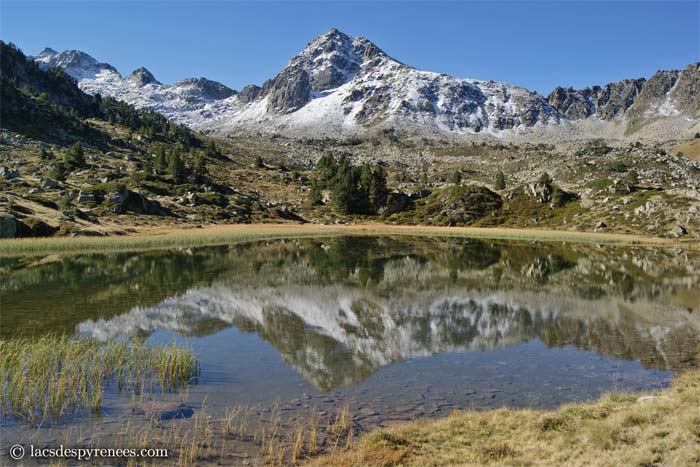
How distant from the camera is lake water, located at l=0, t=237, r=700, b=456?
650 inches

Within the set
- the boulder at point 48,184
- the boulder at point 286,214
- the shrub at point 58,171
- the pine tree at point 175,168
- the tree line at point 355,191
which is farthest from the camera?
the tree line at point 355,191

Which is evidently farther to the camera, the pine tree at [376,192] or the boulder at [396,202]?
the pine tree at [376,192]

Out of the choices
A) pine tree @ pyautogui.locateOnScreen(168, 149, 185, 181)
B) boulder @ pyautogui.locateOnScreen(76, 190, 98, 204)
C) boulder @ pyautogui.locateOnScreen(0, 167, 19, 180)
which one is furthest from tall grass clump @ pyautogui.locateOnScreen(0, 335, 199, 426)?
pine tree @ pyautogui.locateOnScreen(168, 149, 185, 181)

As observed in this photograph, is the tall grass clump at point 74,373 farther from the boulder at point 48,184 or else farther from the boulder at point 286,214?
the boulder at point 286,214

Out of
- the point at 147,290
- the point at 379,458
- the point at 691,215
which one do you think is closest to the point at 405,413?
the point at 379,458

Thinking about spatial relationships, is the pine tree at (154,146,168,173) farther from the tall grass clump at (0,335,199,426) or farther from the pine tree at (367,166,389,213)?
the tall grass clump at (0,335,199,426)

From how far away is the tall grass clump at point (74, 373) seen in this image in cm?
1372

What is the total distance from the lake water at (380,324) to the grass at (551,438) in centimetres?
183

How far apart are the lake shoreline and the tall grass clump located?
44863 millimetres

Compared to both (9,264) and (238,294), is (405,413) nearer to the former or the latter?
(238,294)

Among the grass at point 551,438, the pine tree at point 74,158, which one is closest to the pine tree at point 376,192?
the pine tree at point 74,158

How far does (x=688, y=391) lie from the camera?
14.0 meters

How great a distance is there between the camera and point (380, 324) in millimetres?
26938

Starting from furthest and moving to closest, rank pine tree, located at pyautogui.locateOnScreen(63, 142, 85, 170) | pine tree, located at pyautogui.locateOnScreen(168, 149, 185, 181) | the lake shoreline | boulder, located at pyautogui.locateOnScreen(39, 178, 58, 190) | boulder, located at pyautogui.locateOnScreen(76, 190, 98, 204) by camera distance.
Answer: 1. pine tree, located at pyautogui.locateOnScreen(168, 149, 185, 181)
2. pine tree, located at pyautogui.locateOnScreen(63, 142, 85, 170)
3. boulder, located at pyautogui.locateOnScreen(39, 178, 58, 190)
4. boulder, located at pyautogui.locateOnScreen(76, 190, 98, 204)
5. the lake shoreline
